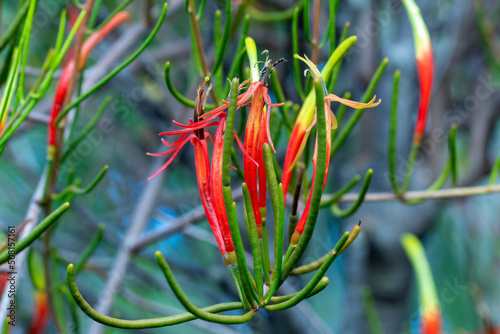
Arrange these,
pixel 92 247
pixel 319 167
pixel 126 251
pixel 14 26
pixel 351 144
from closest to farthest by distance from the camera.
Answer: pixel 319 167, pixel 14 26, pixel 92 247, pixel 126 251, pixel 351 144

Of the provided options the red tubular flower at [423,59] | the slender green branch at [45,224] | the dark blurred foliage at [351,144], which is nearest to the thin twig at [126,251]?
the dark blurred foliage at [351,144]

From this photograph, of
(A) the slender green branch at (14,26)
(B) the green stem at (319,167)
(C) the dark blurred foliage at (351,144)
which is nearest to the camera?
(B) the green stem at (319,167)

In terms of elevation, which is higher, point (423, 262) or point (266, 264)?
point (266, 264)

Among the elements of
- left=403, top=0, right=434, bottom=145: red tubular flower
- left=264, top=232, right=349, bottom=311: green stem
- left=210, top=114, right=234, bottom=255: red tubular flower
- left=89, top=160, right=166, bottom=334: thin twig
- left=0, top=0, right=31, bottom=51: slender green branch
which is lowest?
left=89, top=160, right=166, bottom=334: thin twig

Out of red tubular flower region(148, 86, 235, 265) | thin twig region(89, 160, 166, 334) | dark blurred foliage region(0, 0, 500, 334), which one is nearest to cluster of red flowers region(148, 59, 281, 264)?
red tubular flower region(148, 86, 235, 265)

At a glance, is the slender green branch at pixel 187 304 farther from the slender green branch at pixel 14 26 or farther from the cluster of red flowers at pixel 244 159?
the slender green branch at pixel 14 26

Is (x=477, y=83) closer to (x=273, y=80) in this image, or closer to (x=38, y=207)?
(x=273, y=80)

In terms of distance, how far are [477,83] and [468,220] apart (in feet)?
1.75

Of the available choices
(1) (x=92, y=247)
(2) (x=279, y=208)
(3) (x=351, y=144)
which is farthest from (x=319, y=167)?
(3) (x=351, y=144)

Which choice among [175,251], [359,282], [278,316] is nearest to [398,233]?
[359,282]

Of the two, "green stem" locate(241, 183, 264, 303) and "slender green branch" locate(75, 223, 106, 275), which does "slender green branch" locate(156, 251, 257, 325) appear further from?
"slender green branch" locate(75, 223, 106, 275)

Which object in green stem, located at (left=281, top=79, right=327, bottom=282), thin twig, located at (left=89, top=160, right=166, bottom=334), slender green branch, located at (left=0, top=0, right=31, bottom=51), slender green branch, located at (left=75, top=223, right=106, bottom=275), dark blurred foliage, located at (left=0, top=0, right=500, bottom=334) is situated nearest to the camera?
green stem, located at (left=281, top=79, right=327, bottom=282)

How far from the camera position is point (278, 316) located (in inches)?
45.2

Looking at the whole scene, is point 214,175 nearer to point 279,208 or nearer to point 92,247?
point 279,208
